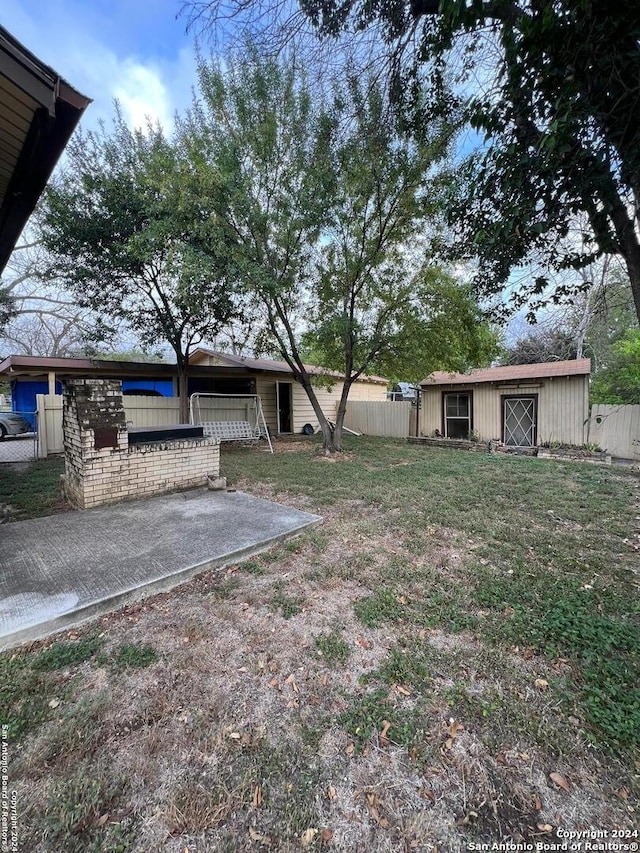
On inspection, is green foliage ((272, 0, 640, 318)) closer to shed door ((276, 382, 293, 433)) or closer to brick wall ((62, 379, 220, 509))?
brick wall ((62, 379, 220, 509))

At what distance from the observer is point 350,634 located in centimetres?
212

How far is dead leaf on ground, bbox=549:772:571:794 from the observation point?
4.24ft

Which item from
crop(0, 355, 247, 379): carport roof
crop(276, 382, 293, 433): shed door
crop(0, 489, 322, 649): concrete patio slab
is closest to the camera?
crop(0, 489, 322, 649): concrete patio slab

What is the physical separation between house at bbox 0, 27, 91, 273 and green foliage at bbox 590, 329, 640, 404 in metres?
12.1

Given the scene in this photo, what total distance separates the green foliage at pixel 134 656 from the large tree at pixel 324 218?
5.96m

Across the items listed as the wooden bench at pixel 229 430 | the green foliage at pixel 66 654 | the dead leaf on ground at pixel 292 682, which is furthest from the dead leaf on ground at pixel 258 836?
the wooden bench at pixel 229 430

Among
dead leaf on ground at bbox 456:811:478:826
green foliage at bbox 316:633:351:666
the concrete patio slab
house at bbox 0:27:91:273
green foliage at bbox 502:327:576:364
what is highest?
green foliage at bbox 502:327:576:364

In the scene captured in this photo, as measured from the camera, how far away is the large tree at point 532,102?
183cm

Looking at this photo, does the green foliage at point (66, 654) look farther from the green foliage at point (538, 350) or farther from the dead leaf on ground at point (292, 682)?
the green foliage at point (538, 350)

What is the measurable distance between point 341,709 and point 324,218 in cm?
781

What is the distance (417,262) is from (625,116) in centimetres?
605

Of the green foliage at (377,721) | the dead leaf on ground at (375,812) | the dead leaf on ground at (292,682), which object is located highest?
the dead leaf on ground at (292,682)

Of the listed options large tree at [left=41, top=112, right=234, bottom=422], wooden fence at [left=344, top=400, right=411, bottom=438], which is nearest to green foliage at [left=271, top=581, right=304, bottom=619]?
large tree at [left=41, top=112, right=234, bottom=422]

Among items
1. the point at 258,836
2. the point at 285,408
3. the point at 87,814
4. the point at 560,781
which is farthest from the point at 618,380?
the point at 87,814
